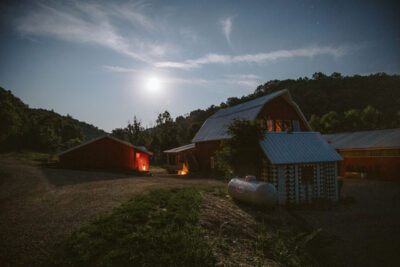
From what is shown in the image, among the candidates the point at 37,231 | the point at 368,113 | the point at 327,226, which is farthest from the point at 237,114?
the point at 368,113

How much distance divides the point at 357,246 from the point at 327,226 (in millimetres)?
1993

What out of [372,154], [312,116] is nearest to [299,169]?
[372,154]

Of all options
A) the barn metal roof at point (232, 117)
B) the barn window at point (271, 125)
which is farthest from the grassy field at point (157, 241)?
the barn window at point (271, 125)

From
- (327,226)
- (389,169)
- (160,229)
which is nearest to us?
(160,229)

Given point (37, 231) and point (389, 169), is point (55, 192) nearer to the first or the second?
point (37, 231)

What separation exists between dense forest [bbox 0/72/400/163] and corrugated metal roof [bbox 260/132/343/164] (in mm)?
41653

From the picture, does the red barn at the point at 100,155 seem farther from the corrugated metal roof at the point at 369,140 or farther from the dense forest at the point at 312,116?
the corrugated metal roof at the point at 369,140

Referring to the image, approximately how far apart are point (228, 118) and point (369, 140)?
1826 centimetres

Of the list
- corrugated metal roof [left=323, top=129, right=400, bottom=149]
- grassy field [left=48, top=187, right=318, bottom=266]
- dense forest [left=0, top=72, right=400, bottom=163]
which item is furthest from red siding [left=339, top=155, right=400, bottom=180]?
dense forest [left=0, top=72, right=400, bottom=163]

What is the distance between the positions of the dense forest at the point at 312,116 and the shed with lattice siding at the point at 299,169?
42.4 metres

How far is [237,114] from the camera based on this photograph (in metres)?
27.2

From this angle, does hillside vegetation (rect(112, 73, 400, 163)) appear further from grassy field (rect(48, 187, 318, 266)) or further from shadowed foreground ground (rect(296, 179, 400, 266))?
grassy field (rect(48, 187, 318, 266))

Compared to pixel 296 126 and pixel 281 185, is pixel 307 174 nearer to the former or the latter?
pixel 281 185

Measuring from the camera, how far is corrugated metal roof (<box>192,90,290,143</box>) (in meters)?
24.3
